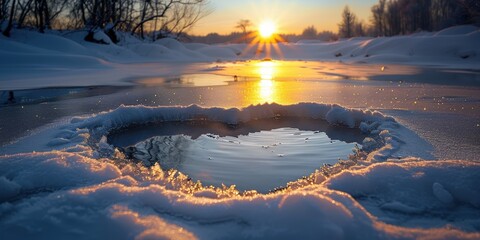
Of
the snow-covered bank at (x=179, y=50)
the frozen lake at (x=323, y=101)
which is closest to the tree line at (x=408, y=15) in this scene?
the snow-covered bank at (x=179, y=50)

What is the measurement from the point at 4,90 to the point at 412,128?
15.4 ft

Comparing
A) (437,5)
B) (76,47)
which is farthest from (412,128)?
(437,5)

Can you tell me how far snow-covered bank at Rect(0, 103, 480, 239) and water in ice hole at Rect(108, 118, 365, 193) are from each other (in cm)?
13

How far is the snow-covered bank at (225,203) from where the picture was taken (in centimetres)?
105

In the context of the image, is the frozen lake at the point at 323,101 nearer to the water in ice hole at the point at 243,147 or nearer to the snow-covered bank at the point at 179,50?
the water in ice hole at the point at 243,147

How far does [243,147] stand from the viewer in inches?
85.3

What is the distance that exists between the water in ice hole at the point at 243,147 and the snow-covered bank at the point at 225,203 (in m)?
0.13

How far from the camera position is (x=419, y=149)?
6.29 ft

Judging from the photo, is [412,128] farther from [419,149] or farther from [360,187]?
[360,187]

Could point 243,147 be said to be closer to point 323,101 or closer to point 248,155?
point 248,155

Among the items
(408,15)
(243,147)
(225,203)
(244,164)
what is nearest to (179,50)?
(243,147)

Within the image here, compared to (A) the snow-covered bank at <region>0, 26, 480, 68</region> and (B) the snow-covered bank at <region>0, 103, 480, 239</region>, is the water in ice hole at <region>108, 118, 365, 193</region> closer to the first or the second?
(B) the snow-covered bank at <region>0, 103, 480, 239</region>

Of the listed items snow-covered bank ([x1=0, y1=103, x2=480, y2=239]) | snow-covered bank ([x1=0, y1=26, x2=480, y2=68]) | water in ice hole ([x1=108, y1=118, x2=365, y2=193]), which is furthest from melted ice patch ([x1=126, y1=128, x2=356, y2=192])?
snow-covered bank ([x1=0, y1=26, x2=480, y2=68])

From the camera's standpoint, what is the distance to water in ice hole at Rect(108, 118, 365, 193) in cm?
171
